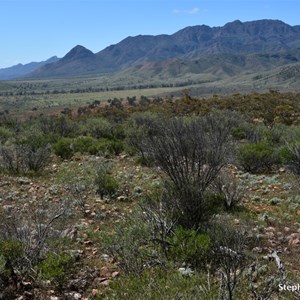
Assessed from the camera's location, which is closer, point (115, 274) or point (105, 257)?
point (115, 274)

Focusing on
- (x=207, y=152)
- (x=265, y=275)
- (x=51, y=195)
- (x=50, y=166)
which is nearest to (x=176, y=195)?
(x=207, y=152)

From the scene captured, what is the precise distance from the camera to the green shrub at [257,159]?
41.7 ft

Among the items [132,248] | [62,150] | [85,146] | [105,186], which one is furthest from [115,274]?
[85,146]

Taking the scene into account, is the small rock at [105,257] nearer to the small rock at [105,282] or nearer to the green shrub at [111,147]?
the small rock at [105,282]

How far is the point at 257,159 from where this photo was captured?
12.7 meters

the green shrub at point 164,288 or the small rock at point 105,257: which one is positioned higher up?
the green shrub at point 164,288

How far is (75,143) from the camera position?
662 inches

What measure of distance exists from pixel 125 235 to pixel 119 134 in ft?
51.0

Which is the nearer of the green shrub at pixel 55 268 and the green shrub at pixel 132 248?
the green shrub at pixel 55 268

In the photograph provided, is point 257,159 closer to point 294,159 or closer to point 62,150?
point 294,159

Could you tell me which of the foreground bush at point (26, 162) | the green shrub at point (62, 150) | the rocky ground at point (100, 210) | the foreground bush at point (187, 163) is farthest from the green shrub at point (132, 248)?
the green shrub at point (62, 150)

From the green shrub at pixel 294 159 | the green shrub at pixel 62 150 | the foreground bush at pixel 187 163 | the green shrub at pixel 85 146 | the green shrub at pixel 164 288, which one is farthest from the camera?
the green shrub at pixel 85 146

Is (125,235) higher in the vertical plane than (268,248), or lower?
higher

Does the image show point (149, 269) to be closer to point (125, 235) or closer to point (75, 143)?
point (125, 235)
